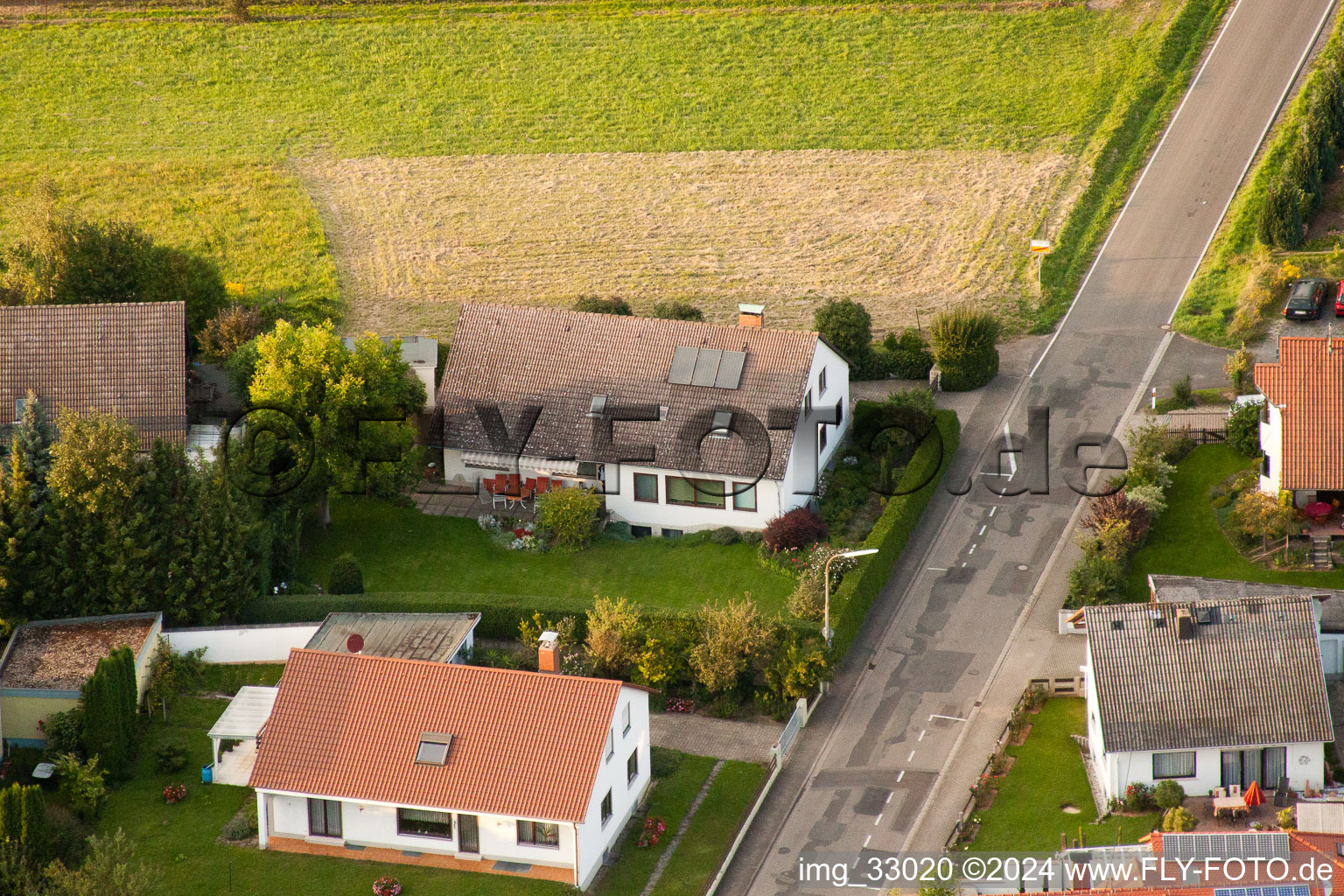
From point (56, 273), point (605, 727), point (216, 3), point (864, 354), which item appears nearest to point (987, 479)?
point (864, 354)

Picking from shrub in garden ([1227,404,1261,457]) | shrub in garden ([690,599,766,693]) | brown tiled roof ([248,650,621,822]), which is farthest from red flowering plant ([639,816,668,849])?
shrub in garden ([1227,404,1261,457])

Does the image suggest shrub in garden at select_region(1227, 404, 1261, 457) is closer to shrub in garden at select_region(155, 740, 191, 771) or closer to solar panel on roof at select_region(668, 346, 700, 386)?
solar panel on roof at select_region(668, 346, 700, 386)

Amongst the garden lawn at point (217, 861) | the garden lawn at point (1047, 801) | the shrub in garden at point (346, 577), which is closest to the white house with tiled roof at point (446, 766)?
the garden lawn at point (217, 861)

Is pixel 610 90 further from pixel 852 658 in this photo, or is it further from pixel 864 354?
pixel 852 658

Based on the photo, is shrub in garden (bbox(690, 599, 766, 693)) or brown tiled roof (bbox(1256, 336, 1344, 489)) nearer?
shrub in garden (bbox(690, 599, 766, 693))

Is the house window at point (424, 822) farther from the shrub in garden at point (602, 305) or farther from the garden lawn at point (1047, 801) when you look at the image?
the shrub in garden at point (602, 305)
